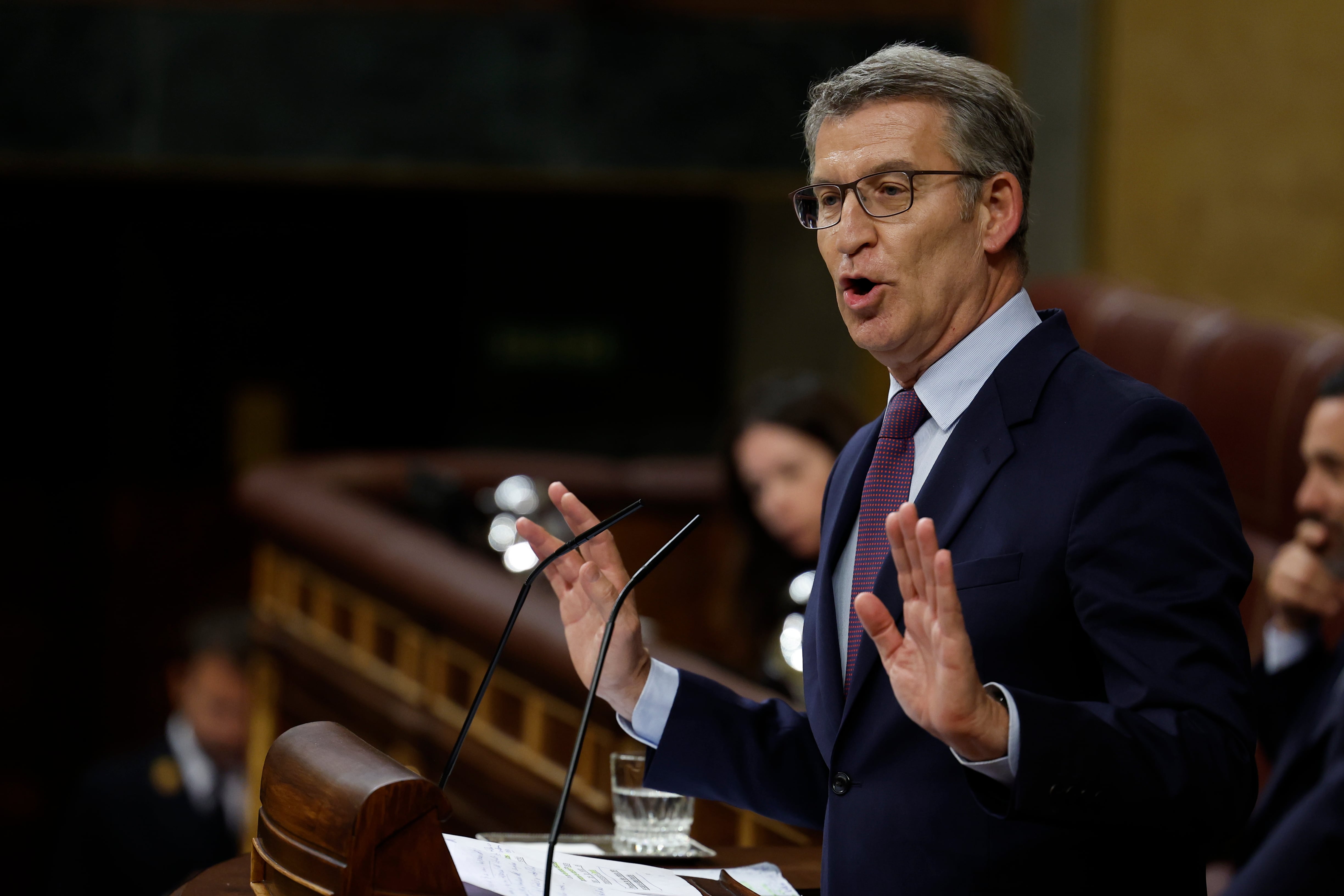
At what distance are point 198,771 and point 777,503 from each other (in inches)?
74.3

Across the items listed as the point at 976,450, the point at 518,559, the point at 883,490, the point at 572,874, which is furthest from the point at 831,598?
the point at 518,559

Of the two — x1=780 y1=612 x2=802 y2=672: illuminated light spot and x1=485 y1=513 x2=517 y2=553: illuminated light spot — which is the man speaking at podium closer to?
x1=780 y1=612 x2=802 y2=672: illuminated light spot

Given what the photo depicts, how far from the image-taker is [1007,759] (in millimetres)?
1130

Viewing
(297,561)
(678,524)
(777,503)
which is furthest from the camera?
(678,524)

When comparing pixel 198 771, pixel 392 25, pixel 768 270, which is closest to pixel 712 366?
pixel 768 270

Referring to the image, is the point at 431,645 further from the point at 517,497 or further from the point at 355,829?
the point at 355,829

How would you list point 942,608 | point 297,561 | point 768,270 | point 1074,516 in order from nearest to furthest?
1. point 942,608
2. point 1074,516
3. point 297,561
4. point 768,270

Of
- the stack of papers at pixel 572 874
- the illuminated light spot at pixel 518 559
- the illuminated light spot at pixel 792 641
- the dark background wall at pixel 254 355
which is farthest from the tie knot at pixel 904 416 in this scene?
the dark background wall at pixel 254 355

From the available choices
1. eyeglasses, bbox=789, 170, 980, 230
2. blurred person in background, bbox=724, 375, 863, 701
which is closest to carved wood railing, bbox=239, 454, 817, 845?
blurred person in background, bbox=724, 375, 863, 701

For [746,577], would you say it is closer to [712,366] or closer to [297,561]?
[297,561]

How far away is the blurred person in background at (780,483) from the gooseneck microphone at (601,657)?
79.7 inches

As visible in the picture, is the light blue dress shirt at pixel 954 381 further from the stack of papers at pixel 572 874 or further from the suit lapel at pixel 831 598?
the stack of papers at pixel 572 874

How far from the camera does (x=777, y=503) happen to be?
356 cm

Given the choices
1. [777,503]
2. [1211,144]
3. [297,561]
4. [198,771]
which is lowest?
[198,771]
